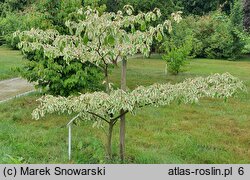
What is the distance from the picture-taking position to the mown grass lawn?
6910mm

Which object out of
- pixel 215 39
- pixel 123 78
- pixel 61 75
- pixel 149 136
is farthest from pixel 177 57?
pixel 215 39

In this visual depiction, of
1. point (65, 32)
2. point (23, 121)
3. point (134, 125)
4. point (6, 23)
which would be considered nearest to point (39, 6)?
point (65, 32)

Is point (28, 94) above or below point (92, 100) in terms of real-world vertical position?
below

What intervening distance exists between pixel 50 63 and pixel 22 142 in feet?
8.93

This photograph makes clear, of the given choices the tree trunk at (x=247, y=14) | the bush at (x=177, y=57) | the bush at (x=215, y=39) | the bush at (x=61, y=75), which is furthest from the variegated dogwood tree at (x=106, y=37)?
the bush at (x=215, y=39)

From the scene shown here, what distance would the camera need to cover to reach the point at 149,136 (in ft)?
27.4

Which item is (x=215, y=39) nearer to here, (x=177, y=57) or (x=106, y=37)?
(x=177, y=57)

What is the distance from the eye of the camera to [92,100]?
5.75 meters

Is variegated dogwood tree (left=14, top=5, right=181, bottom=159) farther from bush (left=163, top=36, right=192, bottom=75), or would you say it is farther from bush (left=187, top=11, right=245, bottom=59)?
bush (left=187, top=11, right=245, bottom=59)

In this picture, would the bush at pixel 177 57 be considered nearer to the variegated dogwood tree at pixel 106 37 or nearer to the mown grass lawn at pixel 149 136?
the mown grass lawn at pixel 149 136

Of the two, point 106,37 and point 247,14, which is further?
point 247,14

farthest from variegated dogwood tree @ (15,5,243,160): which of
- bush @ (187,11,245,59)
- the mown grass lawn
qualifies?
bush @ (187,11,245,59)
